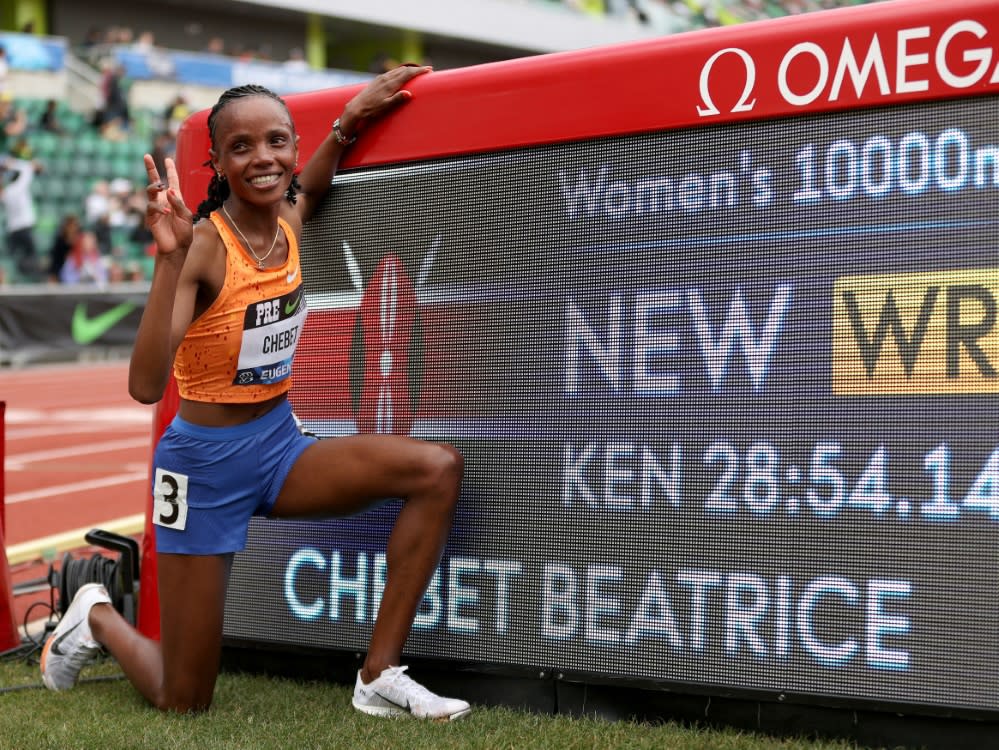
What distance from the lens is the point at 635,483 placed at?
3.41 meters

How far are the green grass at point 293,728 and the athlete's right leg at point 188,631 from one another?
0.07 meters

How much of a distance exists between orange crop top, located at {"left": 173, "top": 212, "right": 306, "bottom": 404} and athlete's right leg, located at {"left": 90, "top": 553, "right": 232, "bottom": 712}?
0.49 metres

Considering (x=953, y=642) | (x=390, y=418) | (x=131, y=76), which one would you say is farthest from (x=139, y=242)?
(x=953, y=642)

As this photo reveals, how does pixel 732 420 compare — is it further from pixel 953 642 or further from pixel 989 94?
pixel 989 94

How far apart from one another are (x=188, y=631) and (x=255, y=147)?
1.38 metres

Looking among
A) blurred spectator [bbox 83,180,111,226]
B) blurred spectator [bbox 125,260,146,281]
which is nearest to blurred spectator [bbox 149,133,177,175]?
blurred spectator [bbox 83,180,111,226]

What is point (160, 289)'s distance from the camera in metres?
3.33

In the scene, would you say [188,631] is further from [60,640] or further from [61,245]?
[61,245]

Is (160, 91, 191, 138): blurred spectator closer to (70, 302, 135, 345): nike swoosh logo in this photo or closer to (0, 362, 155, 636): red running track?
(70, 302, 135, 345): nike swoosh logo

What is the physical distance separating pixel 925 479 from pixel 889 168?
745 mm

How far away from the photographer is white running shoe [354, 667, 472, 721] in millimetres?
3484

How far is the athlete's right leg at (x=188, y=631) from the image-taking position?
12.1 feet

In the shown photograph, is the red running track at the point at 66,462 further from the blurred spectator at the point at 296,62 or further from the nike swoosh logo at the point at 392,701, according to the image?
the blurred spectator at the point at 296,62

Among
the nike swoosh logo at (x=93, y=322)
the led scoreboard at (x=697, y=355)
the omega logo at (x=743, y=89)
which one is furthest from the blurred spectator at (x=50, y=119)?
the omega logo at (x=743, y=89)
